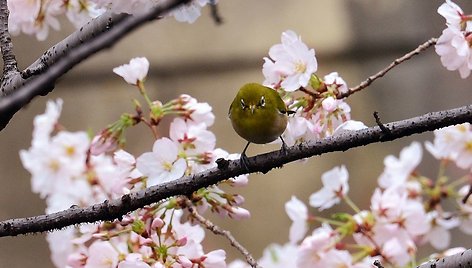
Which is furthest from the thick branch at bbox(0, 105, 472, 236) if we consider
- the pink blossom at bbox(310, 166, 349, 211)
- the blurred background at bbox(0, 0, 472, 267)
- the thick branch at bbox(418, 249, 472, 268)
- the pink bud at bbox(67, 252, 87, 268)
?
the blurred background at bbox(0, 0, 472, 267)

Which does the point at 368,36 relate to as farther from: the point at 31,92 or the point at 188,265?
the point at 31,92

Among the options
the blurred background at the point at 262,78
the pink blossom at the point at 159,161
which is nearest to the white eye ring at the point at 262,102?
the pink blossom at the point at 159,161

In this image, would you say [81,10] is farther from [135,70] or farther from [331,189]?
[331,189]

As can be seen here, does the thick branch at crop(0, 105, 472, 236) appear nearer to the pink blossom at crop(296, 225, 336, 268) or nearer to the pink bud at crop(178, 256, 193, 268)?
the pink bud at crop(178, 256, 193, 268)

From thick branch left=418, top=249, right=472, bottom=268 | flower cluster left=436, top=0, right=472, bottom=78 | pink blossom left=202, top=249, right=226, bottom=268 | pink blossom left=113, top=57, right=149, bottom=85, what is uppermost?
pink blossom left=113, top=57, right=149, bottom=85

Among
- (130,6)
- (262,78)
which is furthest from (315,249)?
(262,78)

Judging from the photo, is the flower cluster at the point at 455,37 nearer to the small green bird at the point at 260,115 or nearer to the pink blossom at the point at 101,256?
the small green bird at the point at 260,115
